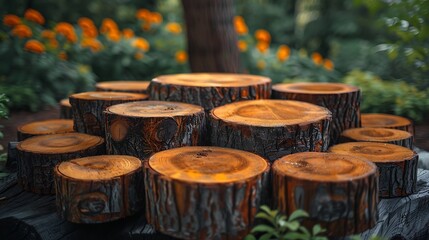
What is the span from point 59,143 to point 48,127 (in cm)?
Answer: 73

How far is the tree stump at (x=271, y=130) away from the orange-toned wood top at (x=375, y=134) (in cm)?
53

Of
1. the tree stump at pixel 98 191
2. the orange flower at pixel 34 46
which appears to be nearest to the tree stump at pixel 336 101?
the tree stump at pixel 98 191

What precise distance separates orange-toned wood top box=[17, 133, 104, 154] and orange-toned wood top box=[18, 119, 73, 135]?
0.35 metres

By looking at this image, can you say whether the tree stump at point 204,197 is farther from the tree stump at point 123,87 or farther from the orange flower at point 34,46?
the orange flower at point 34,46

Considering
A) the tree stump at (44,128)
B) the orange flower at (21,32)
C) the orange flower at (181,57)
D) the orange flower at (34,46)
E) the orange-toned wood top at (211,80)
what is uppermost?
the orange flower at (21,32)

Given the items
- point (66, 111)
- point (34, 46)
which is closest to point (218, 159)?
point (66, 111)

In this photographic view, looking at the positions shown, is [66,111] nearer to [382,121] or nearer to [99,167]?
[99,167]

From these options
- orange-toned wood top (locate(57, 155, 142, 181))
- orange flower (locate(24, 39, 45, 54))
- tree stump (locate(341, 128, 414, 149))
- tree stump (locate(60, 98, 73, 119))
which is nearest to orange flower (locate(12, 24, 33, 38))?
orange flower (locate(24, 39, 45, 54))

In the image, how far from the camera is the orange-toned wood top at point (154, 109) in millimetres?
3189

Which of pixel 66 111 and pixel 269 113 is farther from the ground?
pixel 269 113

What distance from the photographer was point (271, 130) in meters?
2.99

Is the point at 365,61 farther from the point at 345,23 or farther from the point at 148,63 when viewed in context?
the point at 148,63

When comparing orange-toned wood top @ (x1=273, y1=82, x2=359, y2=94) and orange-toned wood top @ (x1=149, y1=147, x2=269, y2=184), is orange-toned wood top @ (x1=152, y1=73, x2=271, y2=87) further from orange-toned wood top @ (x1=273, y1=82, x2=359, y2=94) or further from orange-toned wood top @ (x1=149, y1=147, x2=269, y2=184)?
orange-toned wood top @ (x1=149, y1=147, x2=269, y2=184)

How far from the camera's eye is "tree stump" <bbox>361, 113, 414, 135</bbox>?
413 centimetres
